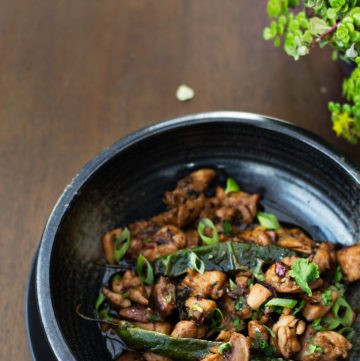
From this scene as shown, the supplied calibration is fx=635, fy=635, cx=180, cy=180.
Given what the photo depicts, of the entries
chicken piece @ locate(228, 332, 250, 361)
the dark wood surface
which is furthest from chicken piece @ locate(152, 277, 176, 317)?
the dark wood surface

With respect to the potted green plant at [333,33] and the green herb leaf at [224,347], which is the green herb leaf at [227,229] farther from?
the potted green plant at [333,33]

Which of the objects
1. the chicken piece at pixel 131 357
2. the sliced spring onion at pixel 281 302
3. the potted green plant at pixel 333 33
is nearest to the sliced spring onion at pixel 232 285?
the sliced spring onion at pixel 281 302

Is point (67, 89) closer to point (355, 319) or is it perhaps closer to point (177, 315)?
point (177, 315)

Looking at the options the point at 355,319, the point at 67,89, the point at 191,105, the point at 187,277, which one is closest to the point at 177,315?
the point at 187,277

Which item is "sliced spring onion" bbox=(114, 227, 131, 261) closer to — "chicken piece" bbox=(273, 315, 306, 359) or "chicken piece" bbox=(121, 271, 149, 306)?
"chicken piece" bbox=(121, 271, 149, 306)

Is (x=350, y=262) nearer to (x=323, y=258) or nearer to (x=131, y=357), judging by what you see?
(x=323, y=258)
